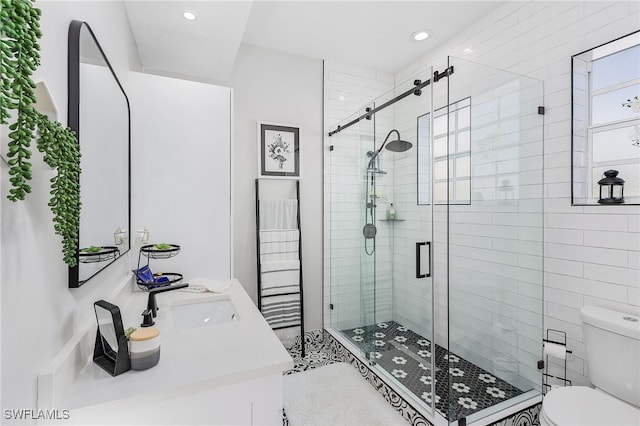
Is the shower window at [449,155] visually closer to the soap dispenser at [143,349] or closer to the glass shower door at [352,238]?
the glass shower door at [352,238]

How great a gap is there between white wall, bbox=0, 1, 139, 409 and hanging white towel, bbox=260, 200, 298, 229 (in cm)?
170

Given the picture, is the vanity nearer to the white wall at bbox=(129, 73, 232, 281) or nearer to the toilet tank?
the white wall at bbox=(129, 73, 232, 281)

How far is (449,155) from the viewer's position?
5.89ft

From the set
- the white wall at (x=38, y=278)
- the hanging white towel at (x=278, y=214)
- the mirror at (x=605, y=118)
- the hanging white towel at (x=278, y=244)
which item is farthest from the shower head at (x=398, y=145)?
the white wall at (x=38, y=278)

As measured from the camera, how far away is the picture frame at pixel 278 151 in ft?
9.04

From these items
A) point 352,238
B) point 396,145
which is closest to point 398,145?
point 396,145

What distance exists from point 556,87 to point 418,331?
5.70 ft

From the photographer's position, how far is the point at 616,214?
5.24ft

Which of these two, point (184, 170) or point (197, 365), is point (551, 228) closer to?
point (197, 365)

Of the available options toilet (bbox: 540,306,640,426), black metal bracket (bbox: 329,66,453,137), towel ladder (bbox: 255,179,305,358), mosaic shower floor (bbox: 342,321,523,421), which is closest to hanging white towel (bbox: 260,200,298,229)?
towel ladder (bbox: 255,179,305,358)

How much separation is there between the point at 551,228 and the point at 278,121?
224cm

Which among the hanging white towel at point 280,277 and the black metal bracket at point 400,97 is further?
the hanging white towel at point 280,277

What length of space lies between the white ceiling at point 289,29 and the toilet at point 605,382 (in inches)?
83.8

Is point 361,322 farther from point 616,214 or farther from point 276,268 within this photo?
point 616,214
